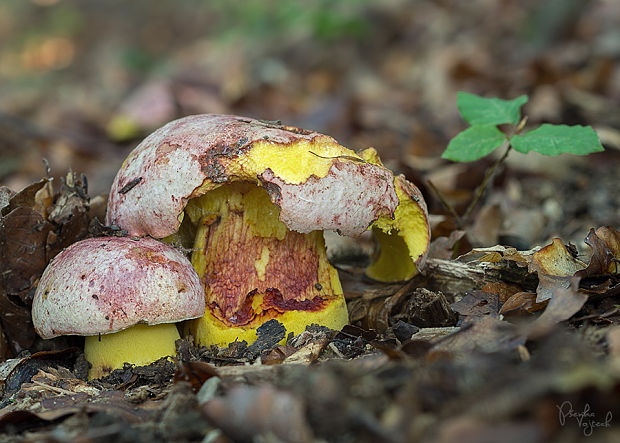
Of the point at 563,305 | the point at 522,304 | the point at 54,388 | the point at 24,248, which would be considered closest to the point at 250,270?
the point at 54,388

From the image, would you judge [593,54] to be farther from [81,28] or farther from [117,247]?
[81,28]

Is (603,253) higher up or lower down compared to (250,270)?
lower down

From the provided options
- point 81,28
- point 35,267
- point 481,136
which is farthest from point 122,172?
point 81,28

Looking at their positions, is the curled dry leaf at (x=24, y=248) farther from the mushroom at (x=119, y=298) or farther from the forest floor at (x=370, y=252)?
the mushroom at (x=119, y=298)

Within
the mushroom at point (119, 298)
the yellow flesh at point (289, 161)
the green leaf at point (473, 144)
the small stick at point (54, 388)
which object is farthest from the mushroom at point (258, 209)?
the small stick at point (54, 388)

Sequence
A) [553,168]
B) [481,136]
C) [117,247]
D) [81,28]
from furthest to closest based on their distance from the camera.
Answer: [81,28]
[553,168]
[481,136]
[117,247]

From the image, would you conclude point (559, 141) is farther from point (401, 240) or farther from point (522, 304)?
point (522, 304)

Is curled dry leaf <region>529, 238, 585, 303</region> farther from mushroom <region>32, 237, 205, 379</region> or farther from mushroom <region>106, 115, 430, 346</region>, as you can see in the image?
mushroom <region>32, 237, 205, 379</region>
